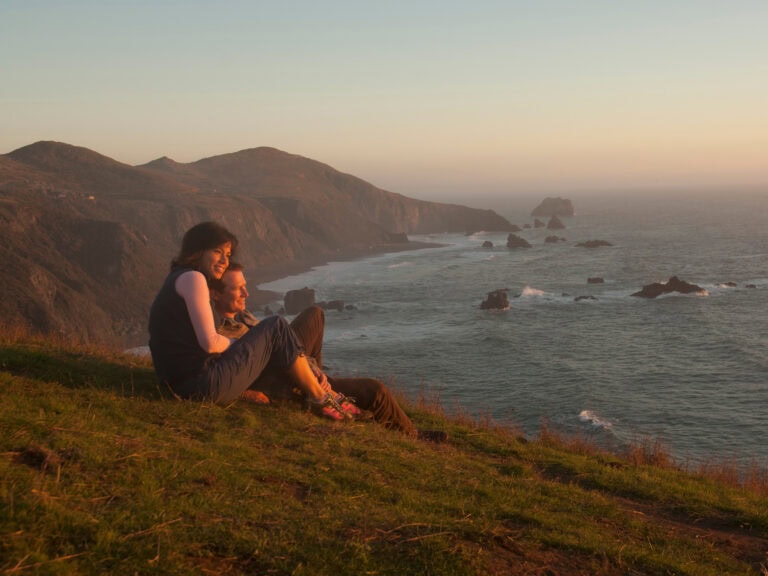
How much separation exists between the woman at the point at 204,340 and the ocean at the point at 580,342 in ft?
28.2

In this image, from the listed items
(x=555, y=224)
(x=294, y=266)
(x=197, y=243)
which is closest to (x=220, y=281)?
(x=197, y=243)

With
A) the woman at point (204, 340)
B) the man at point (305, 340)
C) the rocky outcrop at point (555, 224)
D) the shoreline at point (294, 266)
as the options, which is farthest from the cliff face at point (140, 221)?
the woman at point (204, 340)

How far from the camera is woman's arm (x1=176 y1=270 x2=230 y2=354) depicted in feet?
23.5

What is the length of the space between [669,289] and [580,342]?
72.2 feet

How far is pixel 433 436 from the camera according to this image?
935cm

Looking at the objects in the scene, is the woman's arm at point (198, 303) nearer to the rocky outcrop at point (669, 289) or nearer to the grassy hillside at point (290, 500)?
the grassy hillside at point (290, 500)

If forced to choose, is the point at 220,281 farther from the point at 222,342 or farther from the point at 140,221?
the point at 140,221

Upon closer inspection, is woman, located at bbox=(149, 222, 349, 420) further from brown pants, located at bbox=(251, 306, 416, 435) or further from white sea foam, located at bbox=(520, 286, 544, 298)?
white sea foam, located at bbox=(520, 286, 544, 298)

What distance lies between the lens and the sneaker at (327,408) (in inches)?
327

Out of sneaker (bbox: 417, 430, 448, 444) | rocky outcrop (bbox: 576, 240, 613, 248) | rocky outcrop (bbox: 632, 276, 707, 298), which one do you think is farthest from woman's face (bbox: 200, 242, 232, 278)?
rocky outcrop (bbox: 576, 240, 613, 248)

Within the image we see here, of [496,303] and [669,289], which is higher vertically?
[669,289]

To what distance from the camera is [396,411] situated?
9.09 m

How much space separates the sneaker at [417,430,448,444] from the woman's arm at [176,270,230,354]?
3411 millimetres

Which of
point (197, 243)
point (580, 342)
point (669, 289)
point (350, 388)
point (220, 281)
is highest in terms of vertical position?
point (197, 243)
